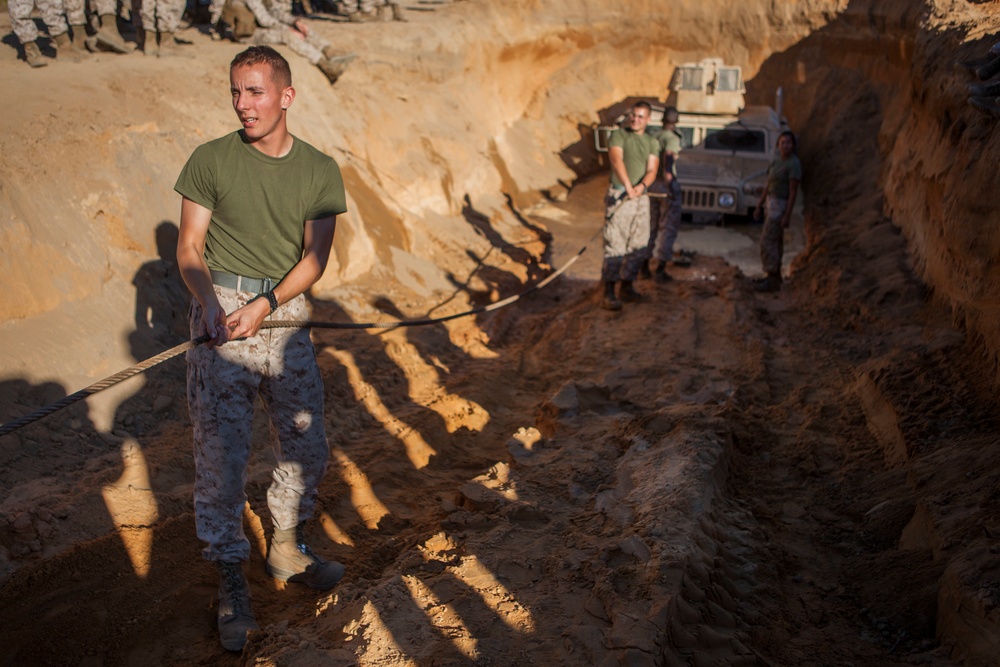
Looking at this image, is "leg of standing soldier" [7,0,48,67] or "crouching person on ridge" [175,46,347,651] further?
"leg of standing soldier" [7,0,48,67]

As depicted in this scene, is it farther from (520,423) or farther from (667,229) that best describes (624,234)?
(520,423)

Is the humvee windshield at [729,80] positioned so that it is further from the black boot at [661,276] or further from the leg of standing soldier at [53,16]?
the leg of standing soldier at [53,16]

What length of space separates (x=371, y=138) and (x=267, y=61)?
730 centimetres

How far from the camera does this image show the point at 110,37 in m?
9.61

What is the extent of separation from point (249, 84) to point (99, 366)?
9.38 feet

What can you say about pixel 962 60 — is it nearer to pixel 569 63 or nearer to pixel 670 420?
pixel 670 420

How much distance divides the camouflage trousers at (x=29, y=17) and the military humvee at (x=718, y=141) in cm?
751

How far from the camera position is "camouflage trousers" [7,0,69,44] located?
836 centimetres

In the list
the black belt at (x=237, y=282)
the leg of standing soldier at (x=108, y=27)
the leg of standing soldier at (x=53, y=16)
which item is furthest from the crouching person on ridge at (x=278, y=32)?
the black belt at (x=237, y=282)

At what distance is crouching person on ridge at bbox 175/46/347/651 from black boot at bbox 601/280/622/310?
4.89m

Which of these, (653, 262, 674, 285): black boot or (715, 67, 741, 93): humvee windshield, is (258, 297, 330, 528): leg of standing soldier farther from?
(715, 67, 741, 93): humvee windshield

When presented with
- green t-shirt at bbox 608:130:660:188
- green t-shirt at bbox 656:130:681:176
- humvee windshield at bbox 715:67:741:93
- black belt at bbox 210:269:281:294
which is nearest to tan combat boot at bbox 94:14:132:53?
green t-shirt at bbox 608:130:660:188

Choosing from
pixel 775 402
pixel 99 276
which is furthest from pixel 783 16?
pixel 99 276

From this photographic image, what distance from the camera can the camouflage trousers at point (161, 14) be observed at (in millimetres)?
9438
